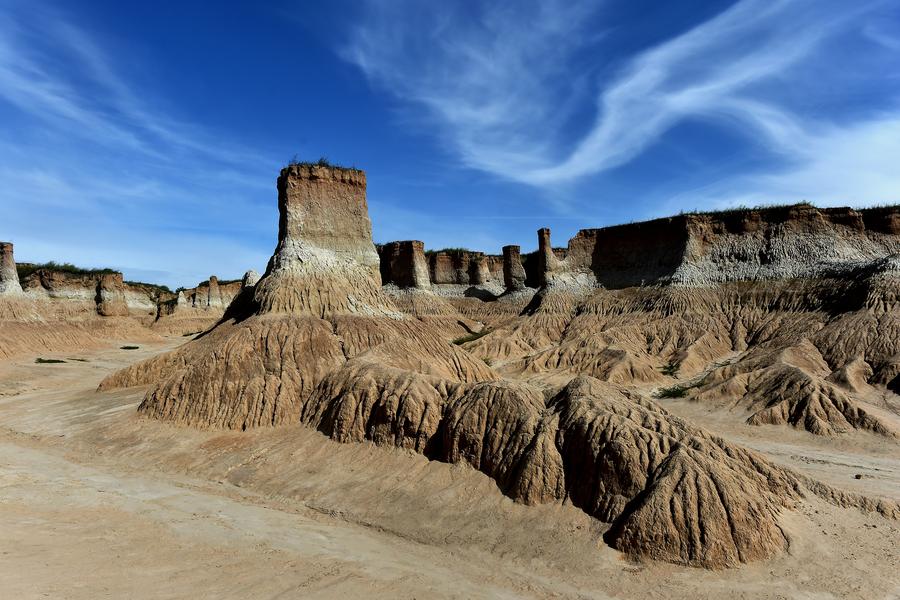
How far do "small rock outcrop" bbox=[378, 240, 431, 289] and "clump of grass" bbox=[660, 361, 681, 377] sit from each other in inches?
1059

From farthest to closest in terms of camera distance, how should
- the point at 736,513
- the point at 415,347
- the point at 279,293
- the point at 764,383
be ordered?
the point at 764,383
the point at 279,293
the point at 415,347
the point at 736,513

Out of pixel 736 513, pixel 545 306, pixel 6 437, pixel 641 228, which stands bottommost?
pixel 6 437

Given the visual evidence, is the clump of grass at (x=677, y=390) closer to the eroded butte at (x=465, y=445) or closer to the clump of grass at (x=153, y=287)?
the eroded butte at (x=465, y=445)

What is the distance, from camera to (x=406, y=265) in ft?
180

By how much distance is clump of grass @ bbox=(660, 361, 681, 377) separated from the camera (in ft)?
103

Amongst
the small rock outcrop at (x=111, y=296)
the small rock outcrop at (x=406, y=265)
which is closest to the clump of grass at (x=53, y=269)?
the small rock outcrop at (x=111, y=296)

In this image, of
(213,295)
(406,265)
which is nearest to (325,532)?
(406,265)

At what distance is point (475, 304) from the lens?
59156 mm

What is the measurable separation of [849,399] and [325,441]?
66.1ft

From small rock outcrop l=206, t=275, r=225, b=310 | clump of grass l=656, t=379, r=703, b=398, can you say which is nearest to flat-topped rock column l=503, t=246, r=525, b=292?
clump of grass l=656, t=379, r=703, b=398

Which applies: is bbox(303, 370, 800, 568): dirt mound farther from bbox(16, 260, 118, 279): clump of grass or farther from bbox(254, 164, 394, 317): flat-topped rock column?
bbox(16, 260, 118, 279): clump of grass

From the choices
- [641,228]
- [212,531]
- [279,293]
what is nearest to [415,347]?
[279,293]

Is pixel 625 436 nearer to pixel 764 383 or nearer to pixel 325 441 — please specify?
pixel 325 441

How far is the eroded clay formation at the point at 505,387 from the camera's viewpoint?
1021 cm
